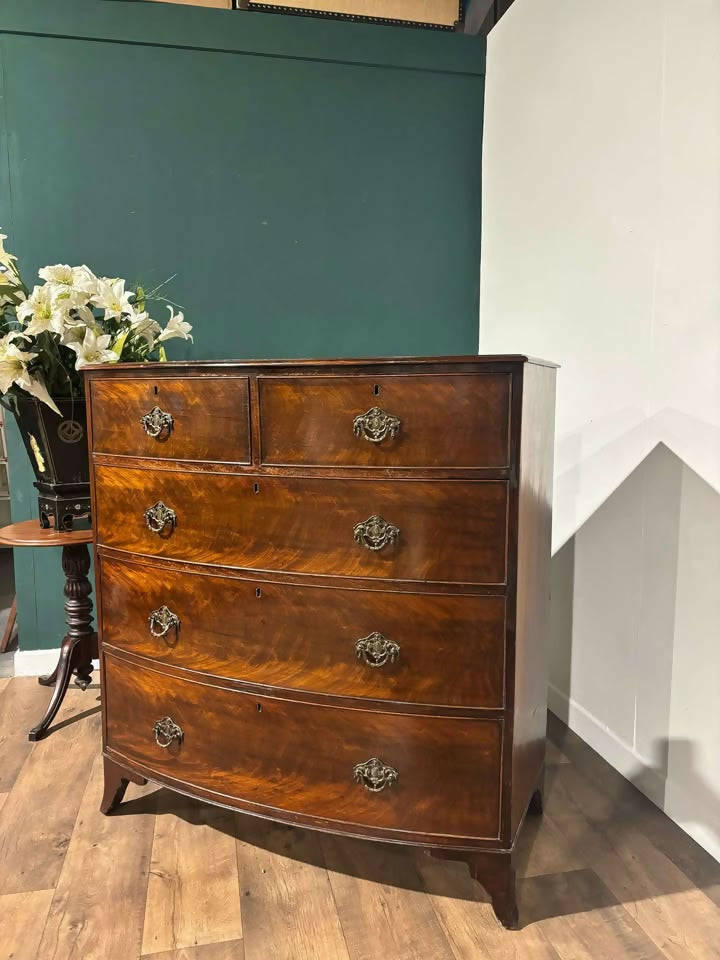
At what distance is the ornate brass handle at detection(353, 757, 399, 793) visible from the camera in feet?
4.42

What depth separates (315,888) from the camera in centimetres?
145

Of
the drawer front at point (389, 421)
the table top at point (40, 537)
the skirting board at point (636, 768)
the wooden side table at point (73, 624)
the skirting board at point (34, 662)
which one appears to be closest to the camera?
the drawer front at point (389, 421)

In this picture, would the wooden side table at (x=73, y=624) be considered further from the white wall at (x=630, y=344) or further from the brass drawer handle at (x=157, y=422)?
the white wall at (x=630, y=344)

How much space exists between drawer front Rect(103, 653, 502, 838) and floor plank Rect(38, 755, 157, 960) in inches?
7.9

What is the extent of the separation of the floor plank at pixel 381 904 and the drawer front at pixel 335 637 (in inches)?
17.4

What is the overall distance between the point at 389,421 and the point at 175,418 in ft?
1.56

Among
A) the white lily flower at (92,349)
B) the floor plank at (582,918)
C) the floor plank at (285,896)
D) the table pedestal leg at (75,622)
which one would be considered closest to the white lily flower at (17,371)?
the white lily flower at (92,349)

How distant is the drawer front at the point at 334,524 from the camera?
1275 mm

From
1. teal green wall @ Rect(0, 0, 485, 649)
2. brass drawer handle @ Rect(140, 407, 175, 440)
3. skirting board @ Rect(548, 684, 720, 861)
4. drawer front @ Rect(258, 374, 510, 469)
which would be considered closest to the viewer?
drawer front @ Rect(258, 374, 510, 469)

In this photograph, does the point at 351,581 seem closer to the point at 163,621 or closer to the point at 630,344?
the point at 163,621

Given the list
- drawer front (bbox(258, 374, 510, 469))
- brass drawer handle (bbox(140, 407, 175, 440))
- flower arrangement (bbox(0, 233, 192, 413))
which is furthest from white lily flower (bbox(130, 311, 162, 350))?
drawer front (bbox(258, 374, 510, 469))

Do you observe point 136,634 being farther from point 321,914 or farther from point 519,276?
point 519,276

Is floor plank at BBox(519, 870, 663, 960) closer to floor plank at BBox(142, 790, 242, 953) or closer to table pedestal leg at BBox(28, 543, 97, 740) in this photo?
floor plank at BBox(142, 790, 242, 953)

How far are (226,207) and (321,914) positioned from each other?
2.10 meters
